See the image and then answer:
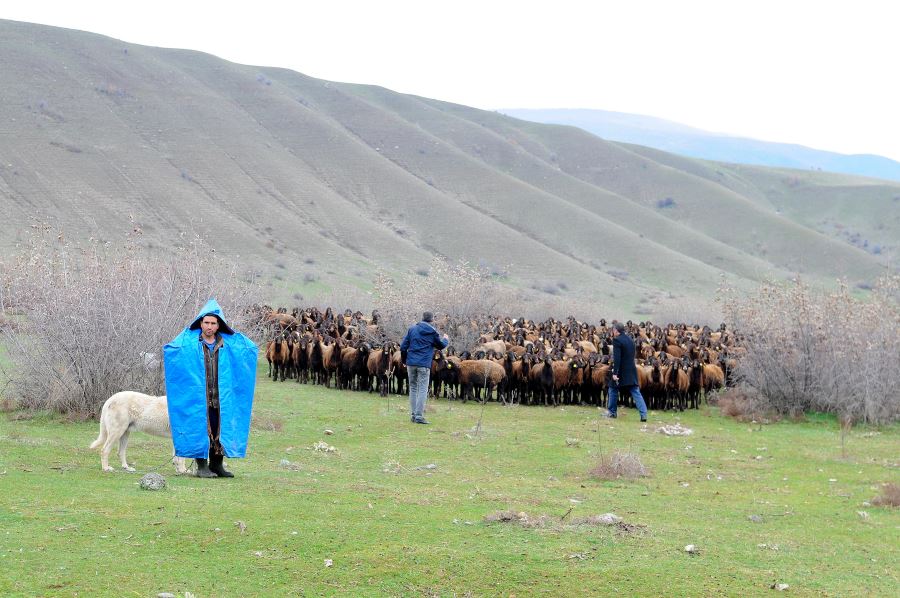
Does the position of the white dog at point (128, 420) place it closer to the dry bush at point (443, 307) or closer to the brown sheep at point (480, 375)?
the brown sheep at point (480, 375)

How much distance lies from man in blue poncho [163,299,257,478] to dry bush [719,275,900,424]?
13.1 meters

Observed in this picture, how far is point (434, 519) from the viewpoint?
30.2 feet

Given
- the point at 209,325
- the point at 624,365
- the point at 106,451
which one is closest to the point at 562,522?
the point at 209,325

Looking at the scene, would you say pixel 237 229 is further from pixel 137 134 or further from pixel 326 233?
pixel 137 134

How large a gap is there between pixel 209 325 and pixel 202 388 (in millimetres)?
622

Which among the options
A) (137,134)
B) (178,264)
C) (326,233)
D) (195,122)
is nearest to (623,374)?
(178,264)

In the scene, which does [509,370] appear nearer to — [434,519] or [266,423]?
[266,423]

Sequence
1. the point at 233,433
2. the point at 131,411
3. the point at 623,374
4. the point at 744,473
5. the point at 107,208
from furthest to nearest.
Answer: the point at 107,208 → the point at 623,374 → the point at 744,473 → the point at 131,411 → the point at 233,433

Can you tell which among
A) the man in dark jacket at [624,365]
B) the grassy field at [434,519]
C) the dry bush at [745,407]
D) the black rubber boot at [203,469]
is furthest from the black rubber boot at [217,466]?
the dry bush at [745,407]

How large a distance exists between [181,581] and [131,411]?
13.2ft

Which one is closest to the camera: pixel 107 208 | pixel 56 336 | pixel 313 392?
pixel 56 336

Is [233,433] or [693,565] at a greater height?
[233,433]

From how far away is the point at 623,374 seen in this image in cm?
1841

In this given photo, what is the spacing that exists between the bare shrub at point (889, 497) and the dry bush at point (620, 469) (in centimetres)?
281
